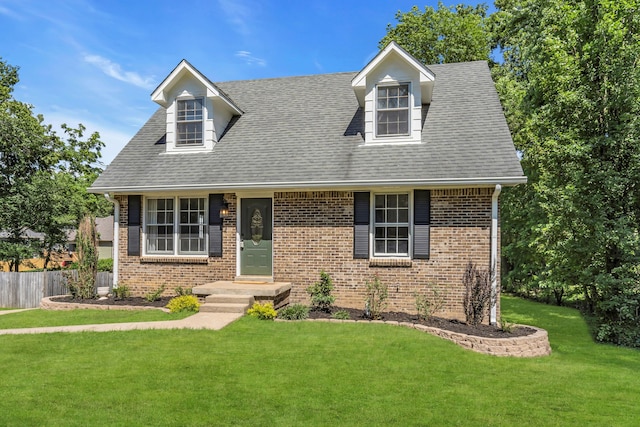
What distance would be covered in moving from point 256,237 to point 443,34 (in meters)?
18.0

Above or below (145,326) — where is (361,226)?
above

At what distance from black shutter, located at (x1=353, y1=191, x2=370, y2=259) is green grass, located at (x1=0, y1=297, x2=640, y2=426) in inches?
84.9

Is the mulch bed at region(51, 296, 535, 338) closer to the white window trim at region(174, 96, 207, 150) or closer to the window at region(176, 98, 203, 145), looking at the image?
the white window trim at region(174, 96, 207, 150)

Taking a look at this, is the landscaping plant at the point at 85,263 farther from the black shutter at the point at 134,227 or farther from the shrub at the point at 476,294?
the shrub at the point at 476,294

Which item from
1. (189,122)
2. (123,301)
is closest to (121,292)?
(123,301)

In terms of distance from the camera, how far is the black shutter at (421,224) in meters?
9.73

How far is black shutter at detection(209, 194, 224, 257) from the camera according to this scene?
1110 centimetres

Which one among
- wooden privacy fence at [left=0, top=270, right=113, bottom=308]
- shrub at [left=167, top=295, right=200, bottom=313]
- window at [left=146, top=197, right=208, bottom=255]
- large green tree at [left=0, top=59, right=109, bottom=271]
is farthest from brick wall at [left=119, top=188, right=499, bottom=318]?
large green tree at [left=0, top=59, right=109, bottom=271]

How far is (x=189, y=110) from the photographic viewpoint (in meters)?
12.4

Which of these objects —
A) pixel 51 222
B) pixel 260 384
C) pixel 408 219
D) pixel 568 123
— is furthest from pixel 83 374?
pixel 51 222

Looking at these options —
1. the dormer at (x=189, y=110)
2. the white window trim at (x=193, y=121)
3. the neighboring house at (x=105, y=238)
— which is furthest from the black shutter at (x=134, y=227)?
the neighboring house at (x=105, y=238)

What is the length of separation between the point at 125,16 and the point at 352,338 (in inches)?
429

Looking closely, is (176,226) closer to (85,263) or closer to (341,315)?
(85,263)

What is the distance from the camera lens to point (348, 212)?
10273mm
